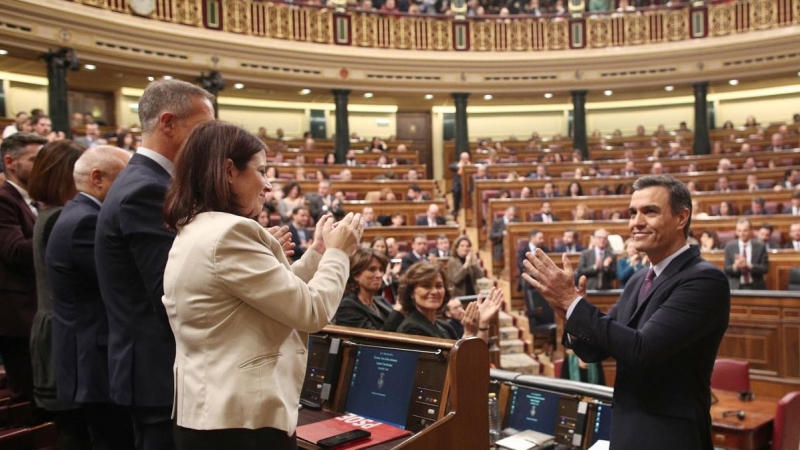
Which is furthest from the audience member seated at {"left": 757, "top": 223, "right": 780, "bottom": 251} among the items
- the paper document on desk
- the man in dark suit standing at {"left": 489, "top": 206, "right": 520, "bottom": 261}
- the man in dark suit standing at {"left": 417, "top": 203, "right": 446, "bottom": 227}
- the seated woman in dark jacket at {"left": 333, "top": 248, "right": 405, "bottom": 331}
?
the paper document on desk

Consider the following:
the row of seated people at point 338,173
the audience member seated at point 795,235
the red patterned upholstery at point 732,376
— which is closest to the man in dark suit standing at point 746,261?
the audience member seated at point 795,235

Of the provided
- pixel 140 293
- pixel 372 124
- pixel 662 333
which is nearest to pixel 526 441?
pixel 662 333

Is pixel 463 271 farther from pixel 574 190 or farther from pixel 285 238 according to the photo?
pixel 285 238

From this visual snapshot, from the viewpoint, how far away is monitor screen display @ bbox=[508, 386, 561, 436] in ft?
8.05

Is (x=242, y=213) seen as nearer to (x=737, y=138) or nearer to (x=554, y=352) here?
(x=554, y=352)

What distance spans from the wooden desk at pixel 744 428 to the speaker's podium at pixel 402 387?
6.54ft

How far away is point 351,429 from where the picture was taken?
5.43 ft

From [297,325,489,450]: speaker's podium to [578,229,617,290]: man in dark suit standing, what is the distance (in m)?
4.49

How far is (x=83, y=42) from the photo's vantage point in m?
9.27

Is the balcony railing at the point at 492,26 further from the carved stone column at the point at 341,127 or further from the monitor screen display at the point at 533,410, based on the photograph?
the monitor screen display at the point at 533,410

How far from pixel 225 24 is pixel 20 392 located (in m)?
9.25

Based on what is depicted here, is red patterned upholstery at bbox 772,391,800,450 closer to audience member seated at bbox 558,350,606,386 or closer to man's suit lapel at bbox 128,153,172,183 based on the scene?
audience member seated at bbox 558,350,606,386

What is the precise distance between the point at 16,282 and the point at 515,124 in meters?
13.7

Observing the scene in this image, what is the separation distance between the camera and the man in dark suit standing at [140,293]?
4.48ft
